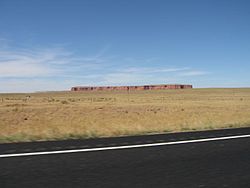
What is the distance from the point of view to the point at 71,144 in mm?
8578

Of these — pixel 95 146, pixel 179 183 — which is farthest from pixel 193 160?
pixel 95 146

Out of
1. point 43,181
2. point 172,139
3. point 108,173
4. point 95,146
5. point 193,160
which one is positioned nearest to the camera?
point 43,181

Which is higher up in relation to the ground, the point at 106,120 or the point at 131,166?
the point at 131,166

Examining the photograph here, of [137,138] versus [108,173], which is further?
[137,138]

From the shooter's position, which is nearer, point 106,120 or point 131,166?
point 131,166

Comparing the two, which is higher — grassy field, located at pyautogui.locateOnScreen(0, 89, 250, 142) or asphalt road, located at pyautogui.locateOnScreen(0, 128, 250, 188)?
asphalt road, located at pyautogui.locateOnScreen(0, 128, 250, 188)

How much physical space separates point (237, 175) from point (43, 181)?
9.31 ft

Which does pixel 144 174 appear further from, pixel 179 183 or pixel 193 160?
pixel 193 160

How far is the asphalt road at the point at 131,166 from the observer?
5305mm

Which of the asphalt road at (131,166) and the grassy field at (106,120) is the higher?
the asphalt road at (131,166)

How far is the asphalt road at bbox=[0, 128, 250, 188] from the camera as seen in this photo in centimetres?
530

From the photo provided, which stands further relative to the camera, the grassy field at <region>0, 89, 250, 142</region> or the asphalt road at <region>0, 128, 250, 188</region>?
the grassy field at <region>0, 89, 250, 142</region>

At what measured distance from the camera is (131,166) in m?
6.29

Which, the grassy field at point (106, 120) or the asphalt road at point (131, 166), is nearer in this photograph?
the asphalt road at point (131, 166)
